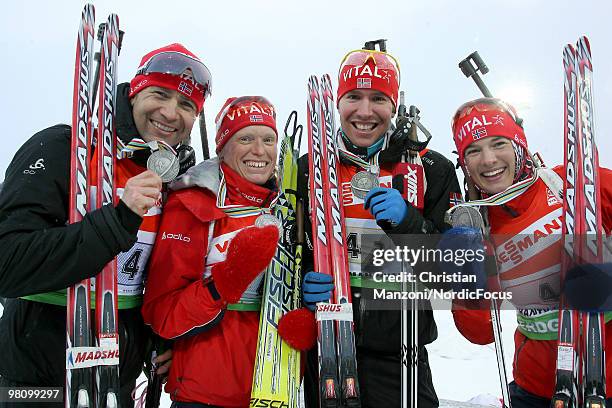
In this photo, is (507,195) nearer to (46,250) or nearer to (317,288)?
(317,288)

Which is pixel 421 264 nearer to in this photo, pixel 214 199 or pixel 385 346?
pixel 385 346

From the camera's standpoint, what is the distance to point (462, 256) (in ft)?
7.89

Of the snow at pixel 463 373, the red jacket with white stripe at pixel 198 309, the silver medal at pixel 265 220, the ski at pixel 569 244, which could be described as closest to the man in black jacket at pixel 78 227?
the red jacket with white stripe at pixel 198 309

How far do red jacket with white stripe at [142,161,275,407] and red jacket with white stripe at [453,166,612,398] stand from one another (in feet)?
3.77

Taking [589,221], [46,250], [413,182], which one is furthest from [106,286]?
[589,221]

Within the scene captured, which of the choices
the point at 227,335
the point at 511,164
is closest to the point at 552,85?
the point at 511,164

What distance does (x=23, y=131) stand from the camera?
1734cm

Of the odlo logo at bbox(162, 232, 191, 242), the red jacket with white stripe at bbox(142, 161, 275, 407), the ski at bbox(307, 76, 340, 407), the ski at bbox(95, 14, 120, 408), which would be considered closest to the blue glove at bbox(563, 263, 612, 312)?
the ski at bbox(307, 76, 340, 407)

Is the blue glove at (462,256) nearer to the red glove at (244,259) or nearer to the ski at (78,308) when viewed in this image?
the red glove at (244,259)

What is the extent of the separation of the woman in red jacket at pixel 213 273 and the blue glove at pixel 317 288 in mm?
269

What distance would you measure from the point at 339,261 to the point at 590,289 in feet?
3.88

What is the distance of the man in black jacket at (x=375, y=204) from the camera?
2381 millimetres

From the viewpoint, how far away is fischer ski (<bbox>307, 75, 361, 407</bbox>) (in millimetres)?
2301

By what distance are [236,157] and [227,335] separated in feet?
3.02
